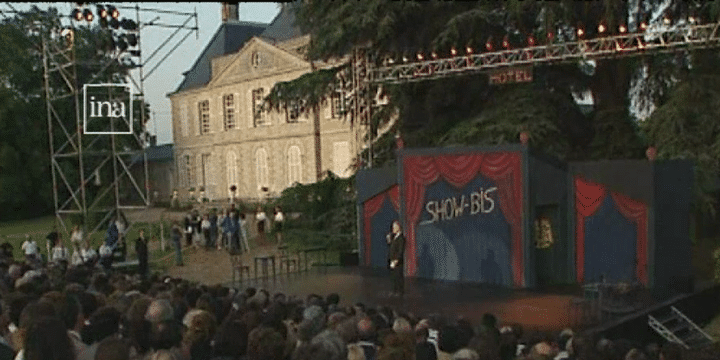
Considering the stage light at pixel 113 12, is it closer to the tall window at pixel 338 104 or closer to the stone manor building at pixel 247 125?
the tall window at pixel 338 104

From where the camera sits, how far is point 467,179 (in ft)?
45.4

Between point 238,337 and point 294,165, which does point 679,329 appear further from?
point 294,165

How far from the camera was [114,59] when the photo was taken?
16.4m

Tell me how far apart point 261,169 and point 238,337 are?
118ft

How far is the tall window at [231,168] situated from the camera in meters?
42.2

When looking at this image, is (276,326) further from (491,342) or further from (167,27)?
(167,27)

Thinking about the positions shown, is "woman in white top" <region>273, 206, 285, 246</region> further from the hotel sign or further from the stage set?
the hotel sign

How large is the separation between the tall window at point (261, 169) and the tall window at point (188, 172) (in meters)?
6.75

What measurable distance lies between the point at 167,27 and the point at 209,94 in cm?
2502

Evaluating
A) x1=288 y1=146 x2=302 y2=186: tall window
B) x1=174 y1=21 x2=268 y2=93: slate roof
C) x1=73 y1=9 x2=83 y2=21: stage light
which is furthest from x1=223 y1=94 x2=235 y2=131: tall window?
x1=73 y1=9 x2=83 y2=21: stage light

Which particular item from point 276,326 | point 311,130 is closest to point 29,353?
point 276,326

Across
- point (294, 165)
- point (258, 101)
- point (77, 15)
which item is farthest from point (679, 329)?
point (258, 101)

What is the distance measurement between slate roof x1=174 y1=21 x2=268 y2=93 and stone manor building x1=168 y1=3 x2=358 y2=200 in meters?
0.07

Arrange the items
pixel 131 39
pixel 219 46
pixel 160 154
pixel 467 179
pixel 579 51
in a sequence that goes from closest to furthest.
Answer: pixel 467 179
pixel 579 51
pixel 131 39
pixel 219 46
pixel 160 154
